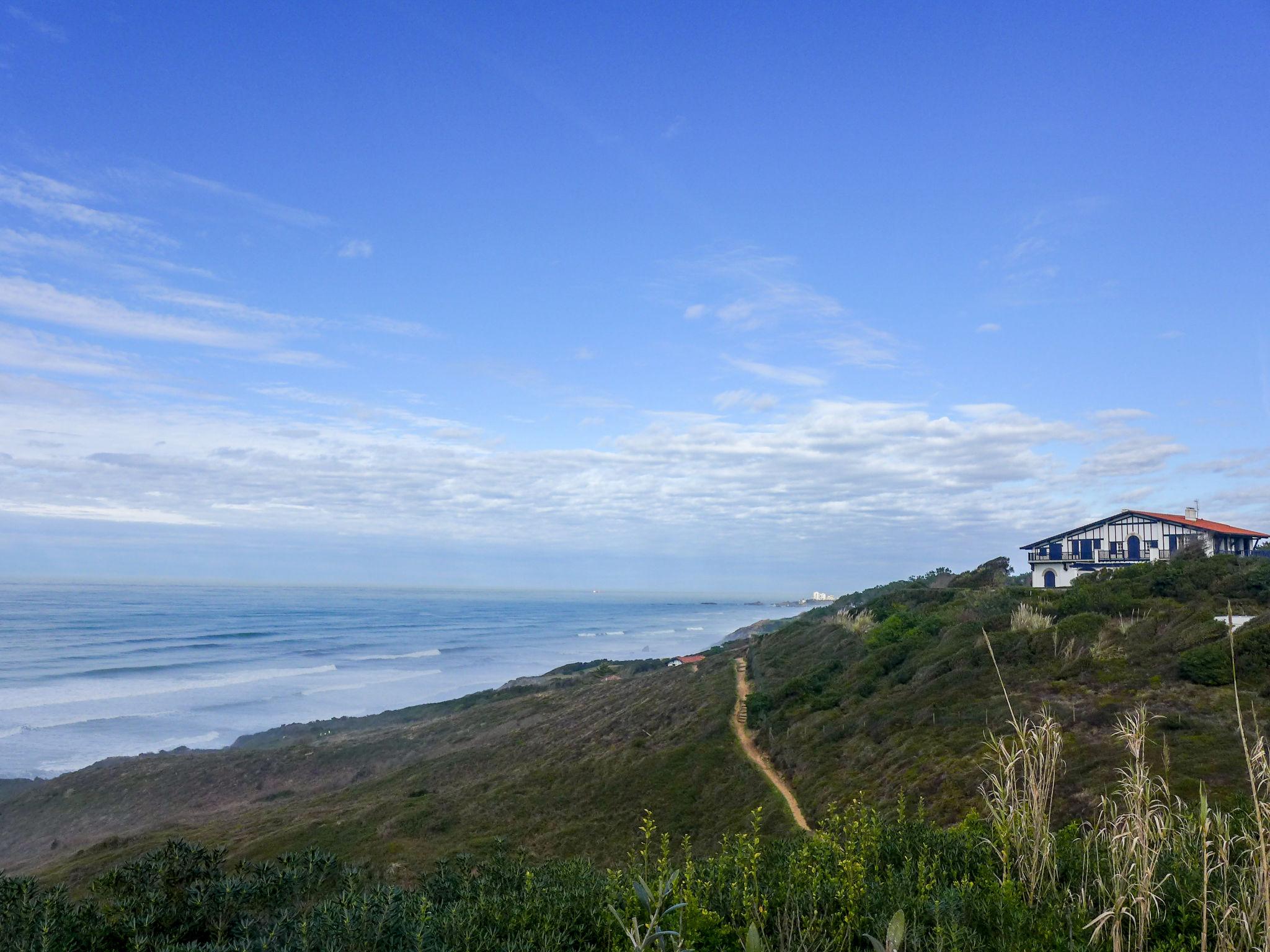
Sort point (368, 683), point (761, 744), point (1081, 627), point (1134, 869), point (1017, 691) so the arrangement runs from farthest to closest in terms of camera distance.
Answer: point (368, 683), point (761, 744), point (1081, 627), point (1017, 691), point (1134, 869)

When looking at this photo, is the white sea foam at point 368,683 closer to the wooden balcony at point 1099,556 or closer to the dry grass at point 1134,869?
the wooden balcony at point 1099,556

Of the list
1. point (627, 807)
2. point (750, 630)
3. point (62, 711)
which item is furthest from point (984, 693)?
point (750, 630)

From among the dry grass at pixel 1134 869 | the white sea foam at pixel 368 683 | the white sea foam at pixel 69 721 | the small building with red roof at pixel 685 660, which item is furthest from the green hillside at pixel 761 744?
the white sea foam at pixel 368 683

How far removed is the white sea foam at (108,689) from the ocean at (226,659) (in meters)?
0.15

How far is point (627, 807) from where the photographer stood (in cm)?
1934

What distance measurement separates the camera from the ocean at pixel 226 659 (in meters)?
42.0

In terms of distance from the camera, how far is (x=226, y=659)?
210 ft

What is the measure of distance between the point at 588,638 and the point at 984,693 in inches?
3286

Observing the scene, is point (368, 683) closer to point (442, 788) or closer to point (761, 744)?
point (442, 788)

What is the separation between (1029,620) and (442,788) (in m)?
19.8

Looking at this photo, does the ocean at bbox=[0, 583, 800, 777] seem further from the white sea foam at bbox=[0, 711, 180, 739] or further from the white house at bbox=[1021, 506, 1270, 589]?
the white house at bbox=[1021, 506, 1270, 589]

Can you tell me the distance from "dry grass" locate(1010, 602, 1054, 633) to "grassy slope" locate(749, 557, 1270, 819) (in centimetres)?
45

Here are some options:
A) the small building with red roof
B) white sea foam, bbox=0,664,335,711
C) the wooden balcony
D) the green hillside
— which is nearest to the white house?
the wooden balcony

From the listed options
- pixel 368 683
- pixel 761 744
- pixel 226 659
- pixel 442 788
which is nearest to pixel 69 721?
pixel 368 683
